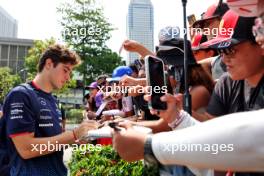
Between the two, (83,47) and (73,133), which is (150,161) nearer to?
(73,133)

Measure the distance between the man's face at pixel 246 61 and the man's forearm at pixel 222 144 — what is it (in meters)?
1.03

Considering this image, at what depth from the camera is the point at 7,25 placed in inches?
5305

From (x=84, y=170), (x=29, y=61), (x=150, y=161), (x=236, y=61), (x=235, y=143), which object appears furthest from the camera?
(x=29, y=61)

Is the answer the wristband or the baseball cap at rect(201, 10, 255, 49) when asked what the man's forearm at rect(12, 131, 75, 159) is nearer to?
the wristband

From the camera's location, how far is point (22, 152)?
A: 100 inches

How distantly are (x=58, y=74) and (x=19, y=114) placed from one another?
1.79ft

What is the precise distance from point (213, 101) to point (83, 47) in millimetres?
23418

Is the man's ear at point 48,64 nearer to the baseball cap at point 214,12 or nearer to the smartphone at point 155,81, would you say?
the smartphone at point 155,81

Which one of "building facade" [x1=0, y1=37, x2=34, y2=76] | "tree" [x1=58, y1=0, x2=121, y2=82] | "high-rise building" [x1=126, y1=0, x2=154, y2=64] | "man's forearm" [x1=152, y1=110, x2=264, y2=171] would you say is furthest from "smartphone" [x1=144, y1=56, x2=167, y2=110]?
"building facade" [x1=0, y1=37, x2=34, y2=76]

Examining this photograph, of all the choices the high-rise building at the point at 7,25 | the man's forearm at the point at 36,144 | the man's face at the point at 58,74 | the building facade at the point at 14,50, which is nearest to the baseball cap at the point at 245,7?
the man's forearm at the point at 36,144

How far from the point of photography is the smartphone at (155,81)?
1890 millimetres

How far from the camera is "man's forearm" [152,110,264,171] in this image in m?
0.96

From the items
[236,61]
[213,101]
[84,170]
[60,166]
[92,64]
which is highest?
[92,64]

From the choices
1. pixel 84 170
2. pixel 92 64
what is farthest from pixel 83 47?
pixel 84 170
